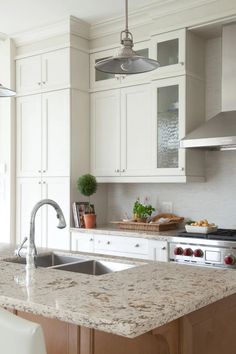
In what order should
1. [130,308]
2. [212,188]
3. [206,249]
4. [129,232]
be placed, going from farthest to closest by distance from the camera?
[212,188]
[129,232]
[206,249]
[130,308]

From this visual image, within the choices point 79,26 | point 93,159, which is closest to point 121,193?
point 93,159

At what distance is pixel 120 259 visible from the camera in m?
2.53

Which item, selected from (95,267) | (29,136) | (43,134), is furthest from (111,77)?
(95,267)

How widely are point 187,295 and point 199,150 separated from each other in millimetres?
2664

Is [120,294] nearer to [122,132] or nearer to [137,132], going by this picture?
[137,132]

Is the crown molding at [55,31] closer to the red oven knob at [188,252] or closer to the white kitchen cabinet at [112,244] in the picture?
the white kitchen cabinet at [112,244]

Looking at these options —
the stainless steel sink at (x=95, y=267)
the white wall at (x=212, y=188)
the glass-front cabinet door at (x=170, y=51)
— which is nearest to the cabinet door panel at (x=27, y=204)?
the white wall at (x=212, y=188)

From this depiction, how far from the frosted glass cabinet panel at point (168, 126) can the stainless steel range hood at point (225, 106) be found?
0.74ft

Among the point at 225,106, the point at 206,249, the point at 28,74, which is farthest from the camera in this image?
the point at 28,74

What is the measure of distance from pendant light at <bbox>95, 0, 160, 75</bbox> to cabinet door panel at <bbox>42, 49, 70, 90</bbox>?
1960 mm

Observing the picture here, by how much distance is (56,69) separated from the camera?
4676 mm

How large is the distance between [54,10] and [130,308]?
137 inches

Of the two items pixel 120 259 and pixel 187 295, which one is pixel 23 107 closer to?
pixel 120 259

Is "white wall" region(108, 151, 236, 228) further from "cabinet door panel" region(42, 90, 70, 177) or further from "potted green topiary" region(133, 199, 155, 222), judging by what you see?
"cabinet door panel" region(42, 90, 70, 177)
